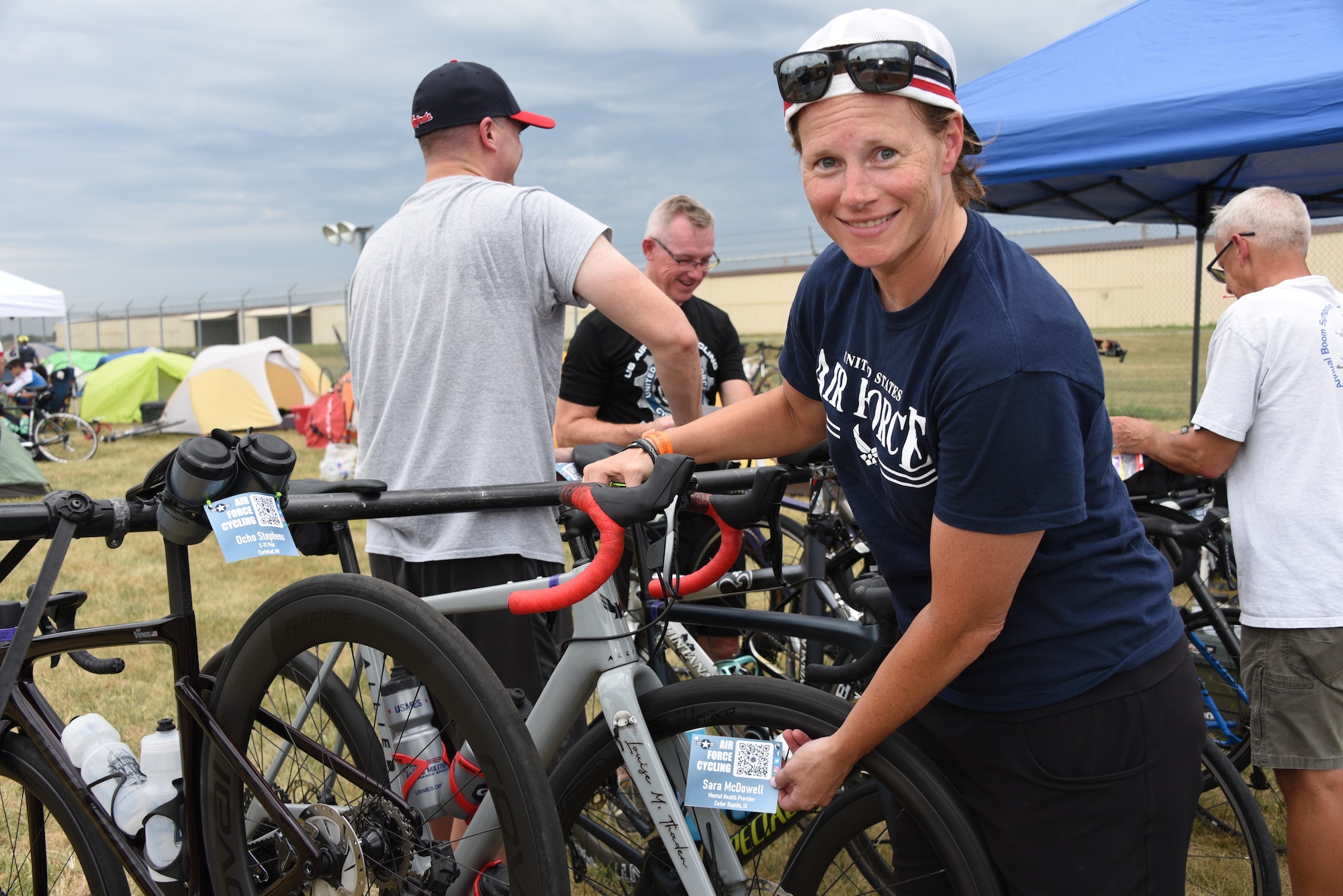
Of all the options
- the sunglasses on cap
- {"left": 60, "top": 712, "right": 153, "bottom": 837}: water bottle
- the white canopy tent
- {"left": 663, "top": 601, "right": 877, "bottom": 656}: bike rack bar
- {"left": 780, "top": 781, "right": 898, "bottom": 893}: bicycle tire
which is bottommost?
{"left": 780, "top": 781, "right": 898, "bottom": 893}: bicycle tire

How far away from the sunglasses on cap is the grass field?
→ 9.65ft

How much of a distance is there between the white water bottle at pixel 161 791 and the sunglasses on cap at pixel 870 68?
5.68 feet

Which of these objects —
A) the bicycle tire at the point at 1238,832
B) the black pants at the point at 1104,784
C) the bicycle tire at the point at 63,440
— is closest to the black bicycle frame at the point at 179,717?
the black pants at the point at 1104,784

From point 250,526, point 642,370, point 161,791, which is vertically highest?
point 642,370

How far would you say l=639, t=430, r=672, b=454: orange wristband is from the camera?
79.0 inches

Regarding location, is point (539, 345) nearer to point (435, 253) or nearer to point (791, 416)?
point (435, 253)

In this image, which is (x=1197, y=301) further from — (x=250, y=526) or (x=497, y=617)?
(x=250, y=526)

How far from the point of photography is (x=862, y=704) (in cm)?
150

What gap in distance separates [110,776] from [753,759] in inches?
52.1

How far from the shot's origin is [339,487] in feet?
6.49

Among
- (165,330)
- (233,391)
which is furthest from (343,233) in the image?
(165,330)

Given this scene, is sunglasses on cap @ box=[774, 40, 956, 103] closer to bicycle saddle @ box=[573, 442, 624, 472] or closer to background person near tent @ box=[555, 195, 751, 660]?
bicycle saddle @ box=[573, 442, 624, 472]

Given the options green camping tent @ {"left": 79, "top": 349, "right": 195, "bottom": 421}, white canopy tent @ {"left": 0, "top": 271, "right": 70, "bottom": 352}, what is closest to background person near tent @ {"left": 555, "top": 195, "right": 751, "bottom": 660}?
white canopy tent @ {"left": 0, "top": 271, "right": 70, "bottom": 352}

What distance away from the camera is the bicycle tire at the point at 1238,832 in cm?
225
